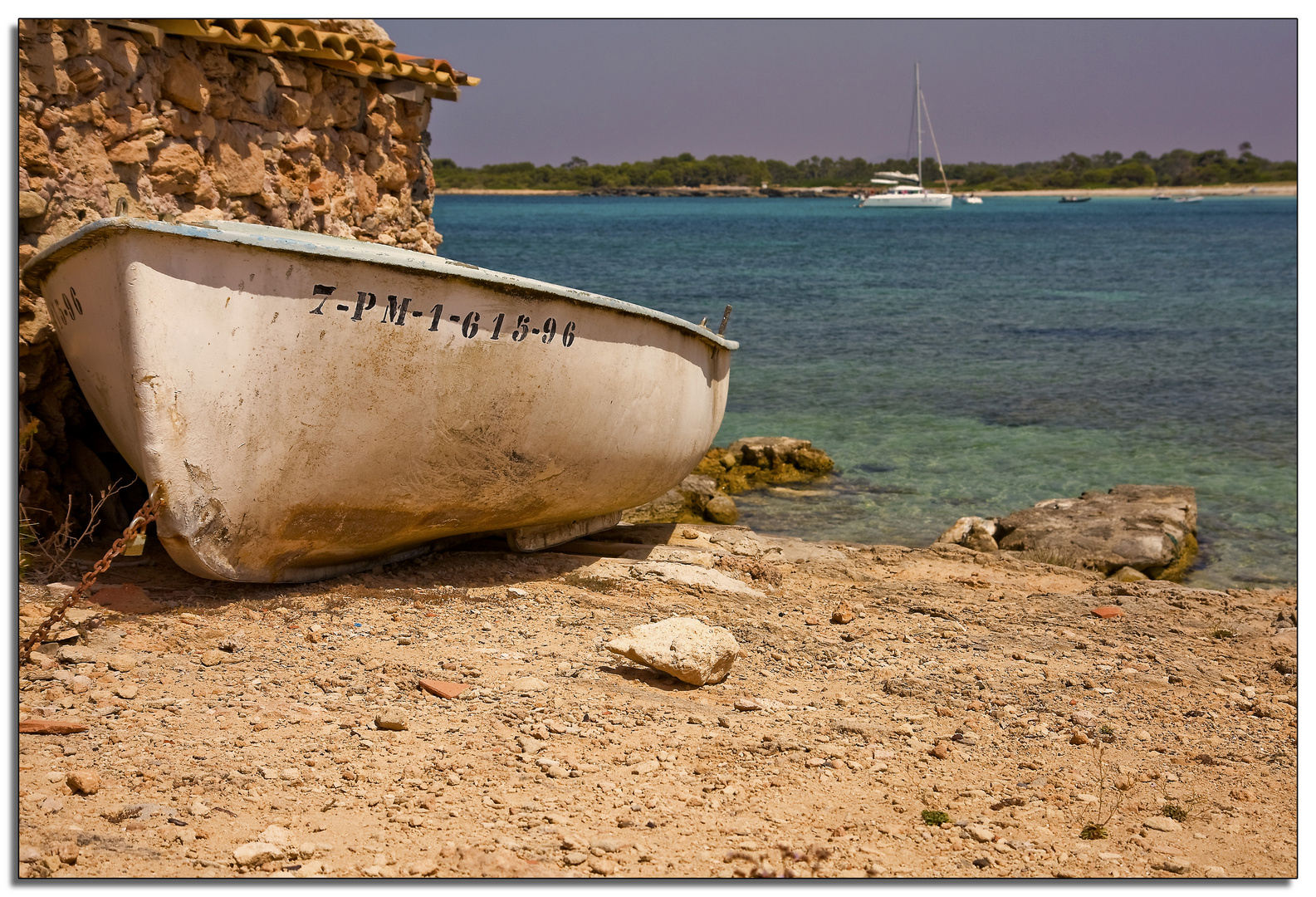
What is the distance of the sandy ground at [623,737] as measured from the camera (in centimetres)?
265

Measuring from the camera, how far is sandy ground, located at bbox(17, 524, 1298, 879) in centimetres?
265

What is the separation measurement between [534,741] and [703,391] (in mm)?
2660

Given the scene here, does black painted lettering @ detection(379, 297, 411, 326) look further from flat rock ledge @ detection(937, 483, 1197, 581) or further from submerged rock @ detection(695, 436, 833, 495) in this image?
submerged rock @ detection(695, 436, 833, 495)

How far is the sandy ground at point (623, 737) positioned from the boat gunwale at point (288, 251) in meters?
1.23

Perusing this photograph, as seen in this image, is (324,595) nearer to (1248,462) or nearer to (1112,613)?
(1112,613)

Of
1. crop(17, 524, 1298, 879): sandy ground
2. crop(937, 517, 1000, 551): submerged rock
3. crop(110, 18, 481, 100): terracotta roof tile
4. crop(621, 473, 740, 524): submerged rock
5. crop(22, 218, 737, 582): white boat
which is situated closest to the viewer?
crop(17, 524, 1298, 879): sandy ground

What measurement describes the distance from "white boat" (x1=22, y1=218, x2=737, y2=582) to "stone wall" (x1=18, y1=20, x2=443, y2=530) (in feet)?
1.61

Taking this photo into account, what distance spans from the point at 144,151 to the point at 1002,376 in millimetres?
12572

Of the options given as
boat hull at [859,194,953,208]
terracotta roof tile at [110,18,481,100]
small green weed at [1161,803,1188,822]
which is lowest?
small green weed at [1161,803,1188,822]

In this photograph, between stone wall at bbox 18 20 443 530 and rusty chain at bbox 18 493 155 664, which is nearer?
rusty chain at bbox 18 493 155 664

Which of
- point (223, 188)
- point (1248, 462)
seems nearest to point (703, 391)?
point (223, 188)

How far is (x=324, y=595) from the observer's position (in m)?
4.34

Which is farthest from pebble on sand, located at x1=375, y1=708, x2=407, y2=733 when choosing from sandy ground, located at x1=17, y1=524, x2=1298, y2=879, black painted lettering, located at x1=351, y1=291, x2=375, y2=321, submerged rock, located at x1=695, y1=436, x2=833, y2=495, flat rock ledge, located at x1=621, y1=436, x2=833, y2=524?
submerged rock, located at x1=695, y1=436, x2=833, y2=495

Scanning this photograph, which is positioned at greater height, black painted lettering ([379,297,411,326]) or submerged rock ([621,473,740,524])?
black painted lettering ([379,297,411,326])
